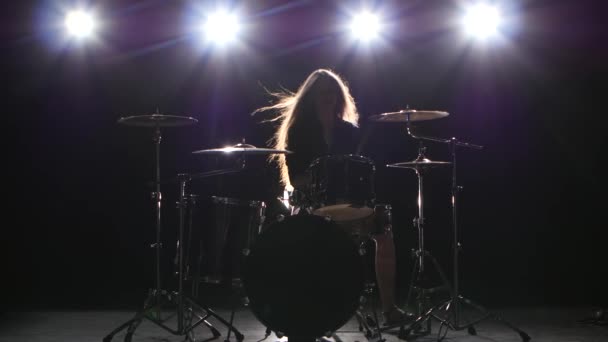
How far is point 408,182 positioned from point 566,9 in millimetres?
2078

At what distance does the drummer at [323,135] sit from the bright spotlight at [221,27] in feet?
6.16

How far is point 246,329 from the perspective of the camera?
449 centimetres

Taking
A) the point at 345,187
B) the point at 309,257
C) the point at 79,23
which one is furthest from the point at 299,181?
the point at 79,23

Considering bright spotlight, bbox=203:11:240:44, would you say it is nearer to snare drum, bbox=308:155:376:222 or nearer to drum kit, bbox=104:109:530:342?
drum kit, bbox=104:109:530:342

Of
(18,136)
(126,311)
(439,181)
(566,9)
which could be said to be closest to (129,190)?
(18,136)

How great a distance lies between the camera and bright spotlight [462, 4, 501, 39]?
5.87 meters

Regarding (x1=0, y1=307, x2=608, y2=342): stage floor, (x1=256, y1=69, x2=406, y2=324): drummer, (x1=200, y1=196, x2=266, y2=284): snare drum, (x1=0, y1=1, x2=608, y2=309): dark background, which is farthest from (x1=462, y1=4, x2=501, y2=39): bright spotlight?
(x1=200, y1=196, x2=266, y2=284): snare drum

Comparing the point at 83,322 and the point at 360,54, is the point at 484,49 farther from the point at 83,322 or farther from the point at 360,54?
the point at 83,322

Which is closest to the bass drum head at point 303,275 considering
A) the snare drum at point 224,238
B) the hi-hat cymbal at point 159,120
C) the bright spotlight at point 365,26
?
the snare drum at point 224,238

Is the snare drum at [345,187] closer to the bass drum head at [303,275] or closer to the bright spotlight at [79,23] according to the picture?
the bass drum head at [303,275]

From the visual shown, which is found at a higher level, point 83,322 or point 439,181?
point 439,181

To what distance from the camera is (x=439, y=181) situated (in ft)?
21.8

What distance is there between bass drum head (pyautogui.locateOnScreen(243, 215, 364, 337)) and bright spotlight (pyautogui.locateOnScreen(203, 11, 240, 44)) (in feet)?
9.88

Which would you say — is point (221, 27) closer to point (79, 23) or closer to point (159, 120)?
point (79, 23)
